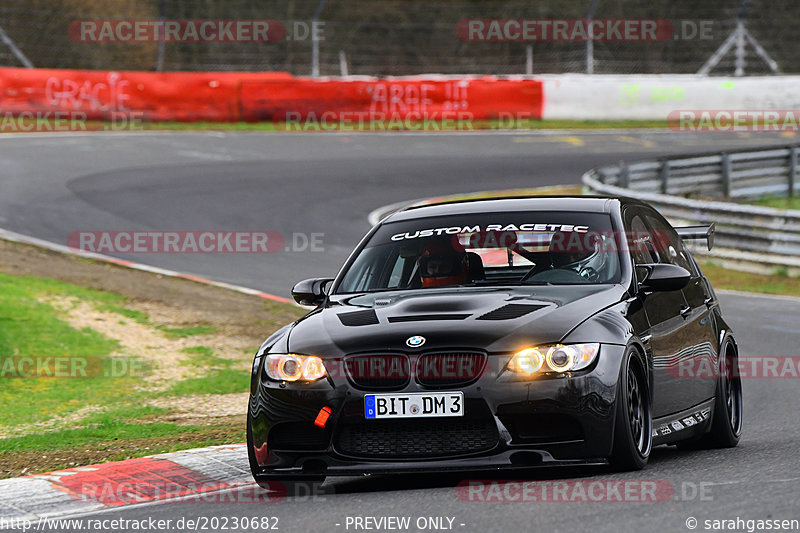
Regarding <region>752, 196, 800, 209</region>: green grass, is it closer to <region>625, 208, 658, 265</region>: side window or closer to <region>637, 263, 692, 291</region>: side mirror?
<region>625, 208, 658, 265</region>: side window

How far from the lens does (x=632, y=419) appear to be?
21.0 ft

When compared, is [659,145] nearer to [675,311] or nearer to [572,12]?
[572,12]

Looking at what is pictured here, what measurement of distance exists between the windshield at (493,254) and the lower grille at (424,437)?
1.29m

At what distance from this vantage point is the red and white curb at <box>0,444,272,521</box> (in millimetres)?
6512

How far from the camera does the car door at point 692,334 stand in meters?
7.34

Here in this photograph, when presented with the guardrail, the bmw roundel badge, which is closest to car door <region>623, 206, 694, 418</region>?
the bmw roundel badge

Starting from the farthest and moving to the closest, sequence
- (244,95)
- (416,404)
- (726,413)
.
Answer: (244,95), (726,413), (416,404)

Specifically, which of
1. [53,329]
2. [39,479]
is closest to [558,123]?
[53,329]

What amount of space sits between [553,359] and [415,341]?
62 cm

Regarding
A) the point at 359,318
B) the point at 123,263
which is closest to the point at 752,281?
the point at 123,263

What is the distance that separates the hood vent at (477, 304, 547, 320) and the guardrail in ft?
42.8

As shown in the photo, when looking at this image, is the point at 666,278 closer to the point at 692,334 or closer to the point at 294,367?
the point at 692,334

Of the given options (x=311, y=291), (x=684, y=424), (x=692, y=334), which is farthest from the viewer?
(x=692, y=334)

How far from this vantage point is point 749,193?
2575 centimetres
